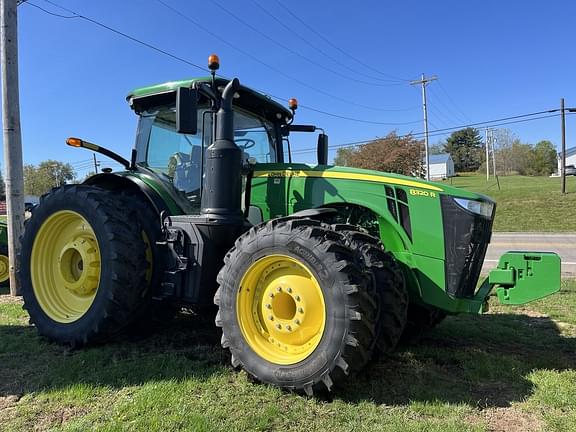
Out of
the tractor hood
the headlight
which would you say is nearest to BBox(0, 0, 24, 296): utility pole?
the tractor hood

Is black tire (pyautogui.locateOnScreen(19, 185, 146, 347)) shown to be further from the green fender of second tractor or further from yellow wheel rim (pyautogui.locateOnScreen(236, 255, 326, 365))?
the green fender of second tractor

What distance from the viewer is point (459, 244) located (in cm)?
366

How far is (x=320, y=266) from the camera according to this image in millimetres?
3264

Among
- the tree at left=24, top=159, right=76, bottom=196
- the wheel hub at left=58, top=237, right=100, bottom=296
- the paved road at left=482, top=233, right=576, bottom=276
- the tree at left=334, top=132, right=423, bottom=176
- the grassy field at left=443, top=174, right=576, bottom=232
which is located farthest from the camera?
the tree at left=24, top=159, right=76, bottom=196

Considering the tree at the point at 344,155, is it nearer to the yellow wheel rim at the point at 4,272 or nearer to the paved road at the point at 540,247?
the paved road at the point at 540,247

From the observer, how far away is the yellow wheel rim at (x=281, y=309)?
340cm

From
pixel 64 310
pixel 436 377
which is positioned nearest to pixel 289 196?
pixel 436 377

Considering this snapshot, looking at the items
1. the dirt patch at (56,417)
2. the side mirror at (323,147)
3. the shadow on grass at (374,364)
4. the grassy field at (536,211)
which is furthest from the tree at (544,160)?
the dirt patch at (56,417)

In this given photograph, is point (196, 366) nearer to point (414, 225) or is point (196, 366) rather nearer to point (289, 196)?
point (289, 196)

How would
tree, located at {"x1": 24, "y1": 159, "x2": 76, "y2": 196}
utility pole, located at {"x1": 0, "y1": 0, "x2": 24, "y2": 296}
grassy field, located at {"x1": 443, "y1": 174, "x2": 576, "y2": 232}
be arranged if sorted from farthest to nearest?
tree, located at {"x1": 24, "y1": 159, "x2": 76, "y2": 196}, grassy field, located at {"x1": 443, "y1": 174, "x2": 576, "y2": 232}, utility pole, located at {"x1": 0, "y1": 0, "x2": 24, "y2": 296}

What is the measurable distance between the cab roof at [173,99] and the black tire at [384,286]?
1.96 meters

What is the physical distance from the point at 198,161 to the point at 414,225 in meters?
2.16

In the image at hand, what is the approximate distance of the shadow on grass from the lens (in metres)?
3.45

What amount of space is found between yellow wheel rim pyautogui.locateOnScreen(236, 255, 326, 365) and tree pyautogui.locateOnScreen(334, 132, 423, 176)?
37887 mm
